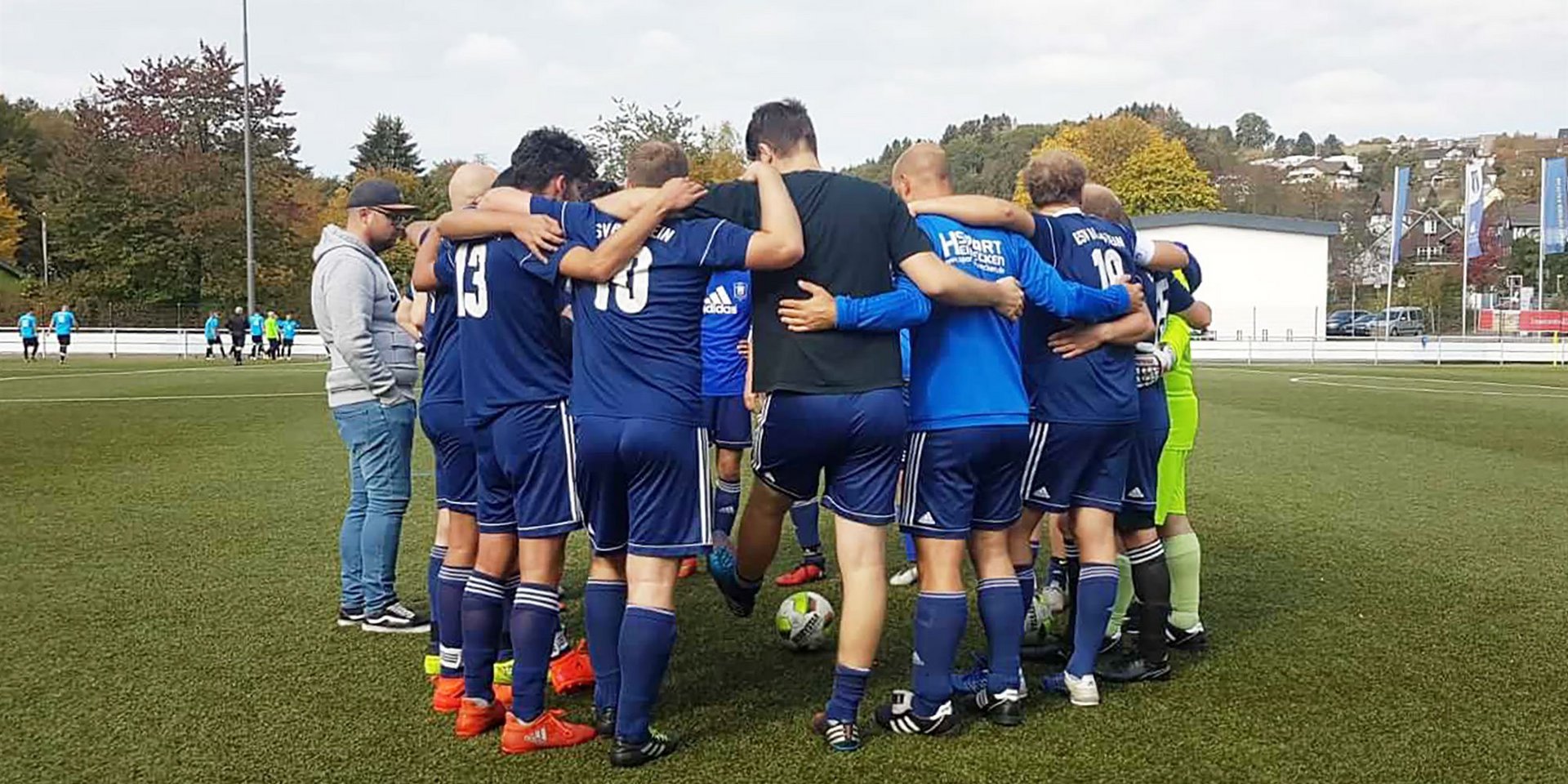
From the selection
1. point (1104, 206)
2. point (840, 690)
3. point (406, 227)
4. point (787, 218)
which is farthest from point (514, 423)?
point (1104, 206)

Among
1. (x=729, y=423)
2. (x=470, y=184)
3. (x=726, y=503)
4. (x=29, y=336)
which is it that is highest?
(x=470, y=184)

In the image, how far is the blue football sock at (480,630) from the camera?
455 centimetres

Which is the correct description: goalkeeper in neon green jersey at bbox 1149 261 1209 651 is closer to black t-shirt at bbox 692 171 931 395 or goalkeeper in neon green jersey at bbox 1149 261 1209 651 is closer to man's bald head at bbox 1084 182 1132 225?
man's bald head at bbox 1084 182 1132 225

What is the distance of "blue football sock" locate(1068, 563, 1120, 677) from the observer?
16.1 ft

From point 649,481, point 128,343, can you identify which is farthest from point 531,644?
point 128,343

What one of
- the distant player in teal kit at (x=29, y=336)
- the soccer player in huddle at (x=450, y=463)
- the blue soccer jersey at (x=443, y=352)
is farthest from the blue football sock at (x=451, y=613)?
the distant player in teal kit at (x=29, y=336)

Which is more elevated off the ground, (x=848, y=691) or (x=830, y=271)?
(x=830, y=271)

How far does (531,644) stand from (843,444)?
139 cm

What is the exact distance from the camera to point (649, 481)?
414cm

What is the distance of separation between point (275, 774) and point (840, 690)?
2.01 metres

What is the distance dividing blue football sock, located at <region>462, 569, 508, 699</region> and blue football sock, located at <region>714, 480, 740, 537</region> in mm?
2209

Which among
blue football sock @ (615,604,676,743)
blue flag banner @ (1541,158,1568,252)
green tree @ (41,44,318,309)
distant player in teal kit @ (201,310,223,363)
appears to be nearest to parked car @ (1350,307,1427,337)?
blue flag banner @ (1541,158,1568,252)

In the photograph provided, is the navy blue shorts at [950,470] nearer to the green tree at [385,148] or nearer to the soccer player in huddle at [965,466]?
the soccer player in huddle at [965,466]

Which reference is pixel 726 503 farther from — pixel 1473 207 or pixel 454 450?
pixel 1473 207
